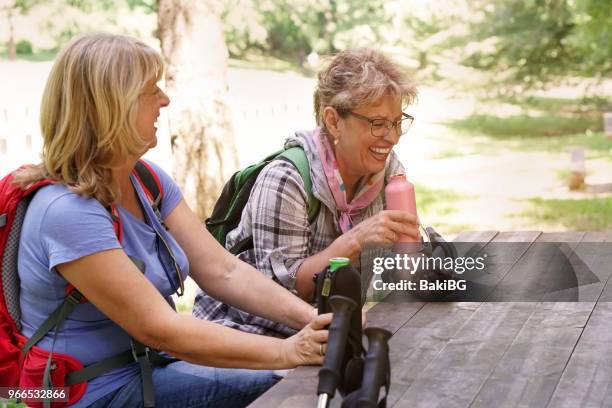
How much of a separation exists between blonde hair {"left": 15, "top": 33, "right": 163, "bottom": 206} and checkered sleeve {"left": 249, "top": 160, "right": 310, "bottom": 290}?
587 mm

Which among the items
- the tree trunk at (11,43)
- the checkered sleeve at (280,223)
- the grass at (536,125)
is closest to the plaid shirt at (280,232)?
the checkered sleeve at (280,223)

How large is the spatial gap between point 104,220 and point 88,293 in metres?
0.16

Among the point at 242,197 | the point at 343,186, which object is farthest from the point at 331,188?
the point at 242,197

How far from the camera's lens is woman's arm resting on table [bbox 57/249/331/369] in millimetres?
2068

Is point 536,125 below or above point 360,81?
below

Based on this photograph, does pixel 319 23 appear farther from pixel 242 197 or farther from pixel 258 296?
pixel 258 296

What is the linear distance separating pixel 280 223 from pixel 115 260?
731 millimetres

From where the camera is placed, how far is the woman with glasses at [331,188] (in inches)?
106

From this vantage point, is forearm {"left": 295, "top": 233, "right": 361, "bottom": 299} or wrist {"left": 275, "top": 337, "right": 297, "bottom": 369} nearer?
wrist {"left": 275, "top": 337, "right": 297, "bottom": 369}

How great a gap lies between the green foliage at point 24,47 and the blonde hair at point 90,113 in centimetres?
1001

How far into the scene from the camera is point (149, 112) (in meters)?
2.27

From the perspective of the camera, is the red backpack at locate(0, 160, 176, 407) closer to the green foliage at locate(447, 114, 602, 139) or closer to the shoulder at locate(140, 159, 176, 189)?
the shoulder at locate(140, 159, 176, 189)

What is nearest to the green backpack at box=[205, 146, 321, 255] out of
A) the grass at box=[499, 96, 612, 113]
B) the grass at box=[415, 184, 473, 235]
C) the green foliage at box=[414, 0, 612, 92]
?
the grass at box=[415, 184, 473, 235]

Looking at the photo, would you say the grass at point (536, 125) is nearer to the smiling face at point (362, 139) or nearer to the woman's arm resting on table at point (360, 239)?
the smiling face at point (362, 139)
